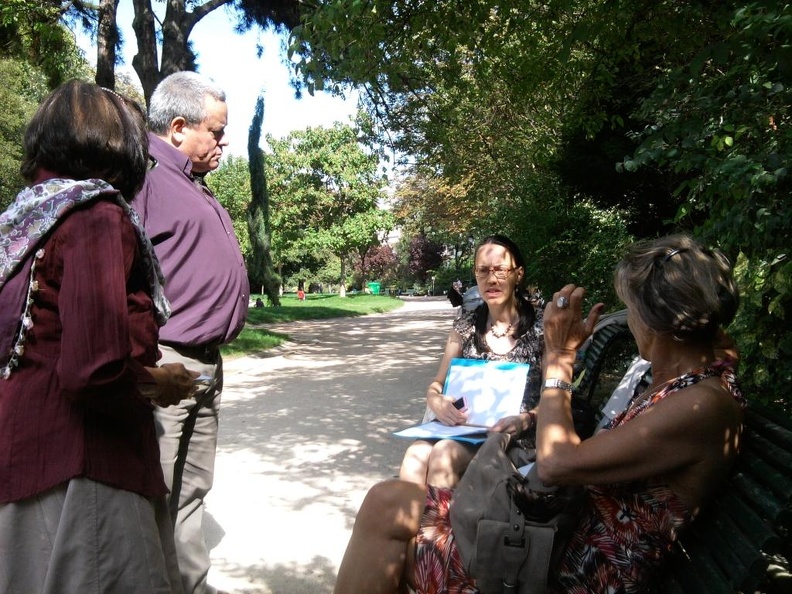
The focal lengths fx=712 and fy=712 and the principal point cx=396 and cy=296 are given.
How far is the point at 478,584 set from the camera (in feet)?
6.17

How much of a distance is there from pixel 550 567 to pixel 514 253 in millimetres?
1815

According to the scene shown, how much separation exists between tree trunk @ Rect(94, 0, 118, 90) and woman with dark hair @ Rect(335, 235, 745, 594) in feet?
37.9

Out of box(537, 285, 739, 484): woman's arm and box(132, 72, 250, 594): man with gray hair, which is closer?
box(537, 285, 739, 484): woman's arm

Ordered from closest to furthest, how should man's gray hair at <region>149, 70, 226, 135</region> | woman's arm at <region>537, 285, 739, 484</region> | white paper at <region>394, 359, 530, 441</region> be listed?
woman's arm at <region>537, 285, 739, 484</region>, man's gray hair at <region>149, 70, 226, 135</region>, white paper at <region>394, 359, 530, 441</region>

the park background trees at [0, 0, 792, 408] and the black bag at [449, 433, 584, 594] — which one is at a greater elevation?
the park background trees at [0, 0, 792, 408]

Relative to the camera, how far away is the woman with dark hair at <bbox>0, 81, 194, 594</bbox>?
5.03ft

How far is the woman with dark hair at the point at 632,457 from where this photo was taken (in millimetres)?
1792

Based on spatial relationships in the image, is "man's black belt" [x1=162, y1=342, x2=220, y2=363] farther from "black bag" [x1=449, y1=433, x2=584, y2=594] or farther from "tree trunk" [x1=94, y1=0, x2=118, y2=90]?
"tree trunk" [x1=94, y1=0, x2=118, y2=90]

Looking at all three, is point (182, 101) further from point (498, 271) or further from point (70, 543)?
point (70, 543)

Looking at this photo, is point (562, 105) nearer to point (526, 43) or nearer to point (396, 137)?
point (526, 43)

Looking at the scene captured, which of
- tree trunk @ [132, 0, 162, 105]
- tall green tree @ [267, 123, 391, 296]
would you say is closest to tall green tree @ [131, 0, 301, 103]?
tree trunk @ [132, 0, 162, 105]

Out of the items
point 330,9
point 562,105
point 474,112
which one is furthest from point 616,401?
point 474,112

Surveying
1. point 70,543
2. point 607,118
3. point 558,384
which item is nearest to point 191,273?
point 70,543

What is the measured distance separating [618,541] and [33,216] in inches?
63.4
